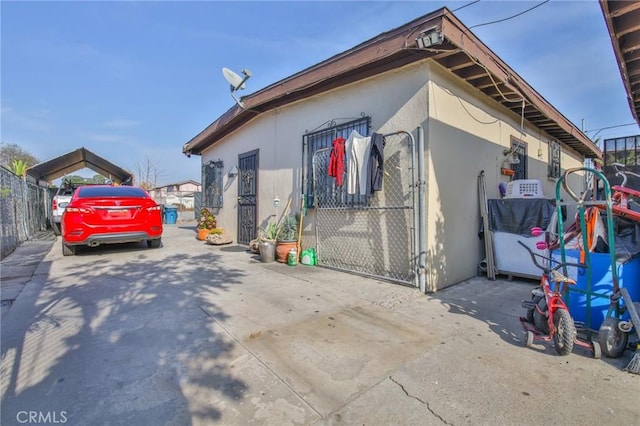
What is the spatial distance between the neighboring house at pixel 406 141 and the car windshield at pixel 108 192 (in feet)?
9.10

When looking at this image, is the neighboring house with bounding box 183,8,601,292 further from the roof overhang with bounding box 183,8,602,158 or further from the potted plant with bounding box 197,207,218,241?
the potted plant with bounding box 197,207,218,241

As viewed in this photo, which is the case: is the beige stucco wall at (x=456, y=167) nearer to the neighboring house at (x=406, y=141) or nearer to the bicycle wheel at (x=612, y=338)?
the neighboring house at (x=406, y=141)

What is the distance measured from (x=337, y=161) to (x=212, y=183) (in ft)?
21.9

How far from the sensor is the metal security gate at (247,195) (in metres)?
7.86

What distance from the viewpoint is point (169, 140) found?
21922 mm

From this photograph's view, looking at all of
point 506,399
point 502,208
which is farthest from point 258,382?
point 502,208

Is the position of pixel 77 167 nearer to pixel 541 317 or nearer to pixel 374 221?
pixel 374 221

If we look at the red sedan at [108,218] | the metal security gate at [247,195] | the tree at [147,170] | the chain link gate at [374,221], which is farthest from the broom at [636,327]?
the tree at [147,170]

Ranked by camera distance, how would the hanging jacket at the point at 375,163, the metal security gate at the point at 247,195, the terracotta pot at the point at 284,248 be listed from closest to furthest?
the hanging jacket at the point at 375,163, the terracotta pot at the point at 284,248, the metal security gate at the point at 247,195

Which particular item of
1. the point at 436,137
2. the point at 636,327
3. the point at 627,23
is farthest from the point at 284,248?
the point at 627,23

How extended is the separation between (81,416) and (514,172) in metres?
7.92

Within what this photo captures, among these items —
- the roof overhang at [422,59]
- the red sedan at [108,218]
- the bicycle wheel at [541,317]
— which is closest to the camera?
the bicycle wheel at [541,317]

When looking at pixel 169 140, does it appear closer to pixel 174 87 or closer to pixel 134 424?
pixel 174 87

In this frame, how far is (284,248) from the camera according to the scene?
19.6 feet
